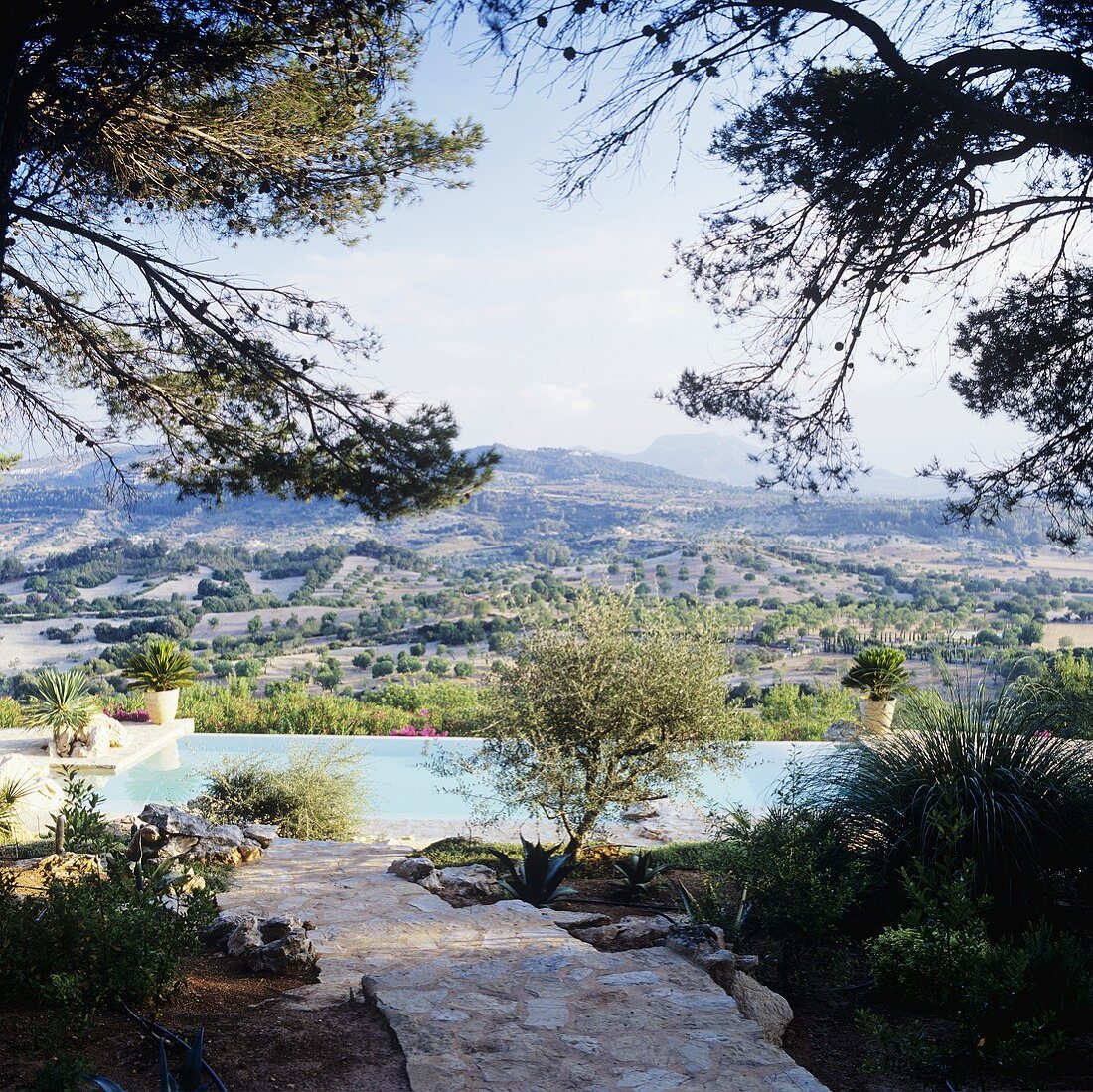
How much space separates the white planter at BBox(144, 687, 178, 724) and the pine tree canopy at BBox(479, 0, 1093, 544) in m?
9.63

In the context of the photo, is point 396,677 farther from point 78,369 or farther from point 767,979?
point 767,979

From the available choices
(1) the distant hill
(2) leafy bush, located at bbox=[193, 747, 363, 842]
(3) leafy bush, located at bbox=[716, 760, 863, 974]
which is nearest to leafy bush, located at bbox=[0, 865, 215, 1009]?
(3) leafy bush, located at bbox=[716, 760, 863, 974]

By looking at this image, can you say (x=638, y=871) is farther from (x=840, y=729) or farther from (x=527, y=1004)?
(x=840, y=729)

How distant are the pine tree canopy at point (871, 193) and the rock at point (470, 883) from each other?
3215 millimetres

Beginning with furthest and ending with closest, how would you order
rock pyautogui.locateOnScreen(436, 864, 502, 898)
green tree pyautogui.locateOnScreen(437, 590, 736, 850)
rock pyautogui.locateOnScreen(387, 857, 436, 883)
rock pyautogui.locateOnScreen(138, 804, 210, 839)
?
1. green tree pyautogui.locateOnScreen(437, 590, 736, 850)
2. rock pyautogui.locateOnScreen(138, 804, 210, 839)
3. rock pyautogui.locateOnScreen(387, 857, 436, 883)
4. rock pyautogui.locateOnScreen(436, 864, 502, 898)

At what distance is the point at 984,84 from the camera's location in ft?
14.4

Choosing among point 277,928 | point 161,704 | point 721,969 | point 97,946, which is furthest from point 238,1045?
point 161,704

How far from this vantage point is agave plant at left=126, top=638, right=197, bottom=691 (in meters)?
12.7

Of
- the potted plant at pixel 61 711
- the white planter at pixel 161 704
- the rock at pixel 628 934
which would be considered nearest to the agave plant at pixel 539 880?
the rock at pixel 628 934

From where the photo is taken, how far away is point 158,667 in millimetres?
12742

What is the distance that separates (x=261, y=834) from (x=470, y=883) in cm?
191

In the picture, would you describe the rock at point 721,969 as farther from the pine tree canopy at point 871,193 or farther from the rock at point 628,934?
the pine tree canopy at point 871,193

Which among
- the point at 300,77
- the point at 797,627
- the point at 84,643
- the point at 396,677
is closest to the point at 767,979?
the point at 300,77

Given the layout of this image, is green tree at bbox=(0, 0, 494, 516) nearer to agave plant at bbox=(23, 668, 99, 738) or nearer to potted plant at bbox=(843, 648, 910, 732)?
agave plant at bbox=(23, 668, 99, 738)
